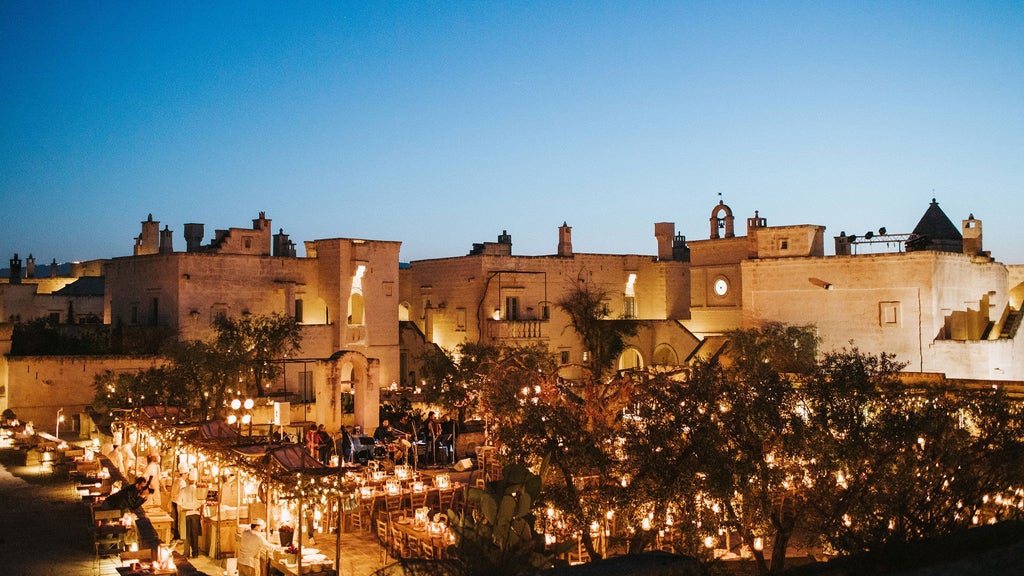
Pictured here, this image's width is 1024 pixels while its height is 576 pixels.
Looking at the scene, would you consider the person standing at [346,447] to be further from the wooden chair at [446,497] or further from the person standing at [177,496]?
the person standing at [177,496]

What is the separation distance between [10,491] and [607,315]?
30.8 metres

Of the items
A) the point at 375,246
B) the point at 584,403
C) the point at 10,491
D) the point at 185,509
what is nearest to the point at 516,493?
the point at 584,403

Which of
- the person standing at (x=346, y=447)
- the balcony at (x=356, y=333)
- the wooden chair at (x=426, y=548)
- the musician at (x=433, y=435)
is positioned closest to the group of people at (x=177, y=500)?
the wooden chair at (x=426, y=548)

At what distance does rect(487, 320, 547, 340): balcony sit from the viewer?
42.7 metres

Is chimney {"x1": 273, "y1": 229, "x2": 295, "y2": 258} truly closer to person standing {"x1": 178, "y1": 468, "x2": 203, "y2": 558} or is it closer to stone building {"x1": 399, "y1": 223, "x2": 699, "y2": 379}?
stone building {"x1": 399, "y1": 223, "x2": 699, "y2": 379}

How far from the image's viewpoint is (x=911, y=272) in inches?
1328

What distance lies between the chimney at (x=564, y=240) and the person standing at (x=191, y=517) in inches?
1187

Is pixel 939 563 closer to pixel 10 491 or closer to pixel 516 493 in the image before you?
pixel 516 493

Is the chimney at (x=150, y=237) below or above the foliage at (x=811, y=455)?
above

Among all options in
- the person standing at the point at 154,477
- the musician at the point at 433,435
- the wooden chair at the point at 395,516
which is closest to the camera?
the wooden chair at the point at 395,516

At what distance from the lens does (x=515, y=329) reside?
4316 cm

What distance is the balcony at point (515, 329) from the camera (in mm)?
42656

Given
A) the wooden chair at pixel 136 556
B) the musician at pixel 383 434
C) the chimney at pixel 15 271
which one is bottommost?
the wooden chair at pixel 136 556

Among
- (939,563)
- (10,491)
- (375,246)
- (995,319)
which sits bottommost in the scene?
(10,491)
